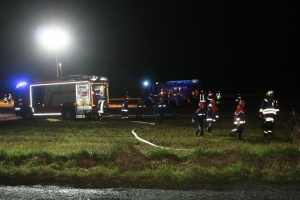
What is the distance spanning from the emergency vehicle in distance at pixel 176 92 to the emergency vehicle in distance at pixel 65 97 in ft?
37.3

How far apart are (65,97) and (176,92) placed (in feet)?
46.9

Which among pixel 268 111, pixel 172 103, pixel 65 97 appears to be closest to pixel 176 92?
pixel 172 103

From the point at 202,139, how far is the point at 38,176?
681 cm

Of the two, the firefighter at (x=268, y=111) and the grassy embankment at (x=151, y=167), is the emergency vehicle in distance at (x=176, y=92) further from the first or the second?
the grassy embankment at (x=151, y=167)

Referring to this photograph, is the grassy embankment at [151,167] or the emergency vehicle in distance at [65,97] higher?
the emergency vehicle in distance at [65,97]

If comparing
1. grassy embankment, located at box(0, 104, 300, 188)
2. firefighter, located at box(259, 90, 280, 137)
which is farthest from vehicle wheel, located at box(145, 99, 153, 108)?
grassy embankment, located at box(0, 104, 300, 188)

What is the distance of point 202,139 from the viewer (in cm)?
1287

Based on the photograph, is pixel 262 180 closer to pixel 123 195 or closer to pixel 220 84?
pixel 123 195

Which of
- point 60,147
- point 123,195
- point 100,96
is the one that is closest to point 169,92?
point 100,96

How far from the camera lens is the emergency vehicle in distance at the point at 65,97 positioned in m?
22.3

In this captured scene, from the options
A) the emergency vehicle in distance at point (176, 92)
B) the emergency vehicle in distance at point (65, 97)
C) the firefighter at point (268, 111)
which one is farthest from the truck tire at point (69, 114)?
the firefighter at point (268, 111)

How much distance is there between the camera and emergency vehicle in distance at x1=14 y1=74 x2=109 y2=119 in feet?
73.3

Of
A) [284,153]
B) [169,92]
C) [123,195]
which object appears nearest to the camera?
[123,195]

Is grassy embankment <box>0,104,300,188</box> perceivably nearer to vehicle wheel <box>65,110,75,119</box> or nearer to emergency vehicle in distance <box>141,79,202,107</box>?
vehicle wheel <box>65,110,75,119</box>
